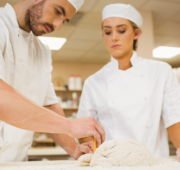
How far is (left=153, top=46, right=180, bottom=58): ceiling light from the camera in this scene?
14.5 ft

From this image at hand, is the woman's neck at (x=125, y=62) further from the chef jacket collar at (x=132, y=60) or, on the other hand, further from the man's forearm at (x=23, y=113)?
the man's forearm at (x=23, y=113)

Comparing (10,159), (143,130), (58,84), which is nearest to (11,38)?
(10,159)

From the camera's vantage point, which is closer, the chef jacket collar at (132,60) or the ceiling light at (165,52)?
the chef jacket collar at (132,60)

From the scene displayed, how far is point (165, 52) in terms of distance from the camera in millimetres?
4660

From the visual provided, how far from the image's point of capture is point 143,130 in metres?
1.26

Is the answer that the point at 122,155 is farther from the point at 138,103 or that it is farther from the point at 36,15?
the point at 36,15

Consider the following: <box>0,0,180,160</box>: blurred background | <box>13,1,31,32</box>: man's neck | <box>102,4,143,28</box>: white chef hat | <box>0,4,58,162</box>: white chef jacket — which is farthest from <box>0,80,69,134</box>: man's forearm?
<box>0,0,180,160</box>: blurred background

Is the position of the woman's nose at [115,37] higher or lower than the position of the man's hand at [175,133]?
higher

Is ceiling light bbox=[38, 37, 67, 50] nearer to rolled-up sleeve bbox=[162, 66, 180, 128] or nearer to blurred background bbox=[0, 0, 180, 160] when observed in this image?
blurred background bbox=[0, 0, 180, 160]

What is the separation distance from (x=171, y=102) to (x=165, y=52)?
3.70 metres

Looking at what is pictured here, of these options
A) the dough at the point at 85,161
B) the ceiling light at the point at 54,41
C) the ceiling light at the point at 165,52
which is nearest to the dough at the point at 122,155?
the dough at the point at 85,161

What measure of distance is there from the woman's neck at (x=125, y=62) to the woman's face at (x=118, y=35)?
0.04 m

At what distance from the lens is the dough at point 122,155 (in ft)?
2.27

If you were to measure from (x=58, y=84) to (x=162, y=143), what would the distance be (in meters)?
4.02
